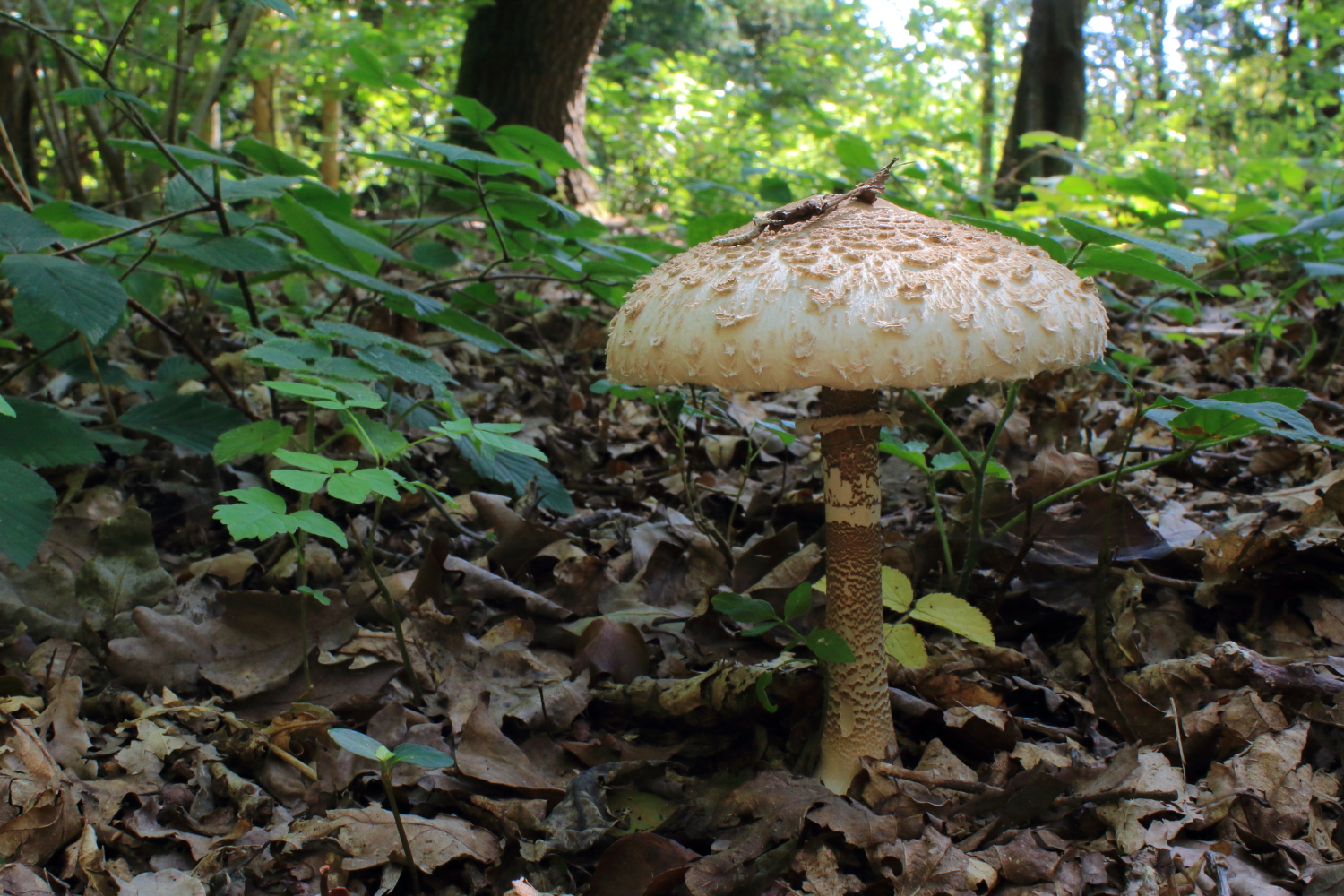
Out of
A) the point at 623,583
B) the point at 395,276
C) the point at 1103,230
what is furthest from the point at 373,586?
the point at 395,276

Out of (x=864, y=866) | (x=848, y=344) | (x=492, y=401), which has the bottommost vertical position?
(x=864, y=866)

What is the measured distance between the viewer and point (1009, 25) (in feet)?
68.6

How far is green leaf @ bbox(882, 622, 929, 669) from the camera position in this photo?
2.20 meters

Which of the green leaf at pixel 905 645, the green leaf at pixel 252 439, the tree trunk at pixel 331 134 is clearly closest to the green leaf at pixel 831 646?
the green leaf at pixel 905 645

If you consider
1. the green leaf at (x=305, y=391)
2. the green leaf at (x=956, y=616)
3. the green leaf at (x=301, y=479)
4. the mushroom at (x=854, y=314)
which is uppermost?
the mushroom at (x=854, y=314)

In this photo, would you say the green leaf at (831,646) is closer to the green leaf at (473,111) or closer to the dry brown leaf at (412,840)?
the dry brown leaf at (412,840)

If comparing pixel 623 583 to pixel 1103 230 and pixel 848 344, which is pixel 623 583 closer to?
pixel 848 344

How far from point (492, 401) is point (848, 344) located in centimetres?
306

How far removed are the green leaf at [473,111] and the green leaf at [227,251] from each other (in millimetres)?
908

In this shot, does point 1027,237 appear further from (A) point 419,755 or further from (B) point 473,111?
(B) point 473,111

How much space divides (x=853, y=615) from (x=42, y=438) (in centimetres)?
230

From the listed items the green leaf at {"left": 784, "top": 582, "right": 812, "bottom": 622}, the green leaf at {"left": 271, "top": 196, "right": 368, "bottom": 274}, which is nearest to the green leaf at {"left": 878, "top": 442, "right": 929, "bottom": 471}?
the green leaf at {"left": 784, "top": 582, "right": 812, "bottom": 622}

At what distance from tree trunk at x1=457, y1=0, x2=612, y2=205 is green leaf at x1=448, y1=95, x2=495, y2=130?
378 cm

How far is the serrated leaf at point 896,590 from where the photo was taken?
2.29 metres
